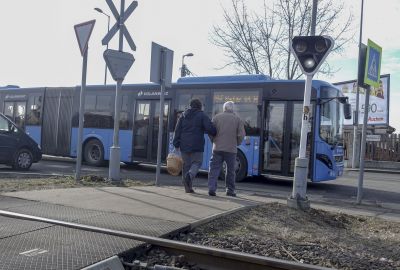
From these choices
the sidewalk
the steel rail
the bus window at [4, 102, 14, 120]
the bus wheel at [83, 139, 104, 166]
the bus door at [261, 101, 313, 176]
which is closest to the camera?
the steel rail

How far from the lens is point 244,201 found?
852 cm

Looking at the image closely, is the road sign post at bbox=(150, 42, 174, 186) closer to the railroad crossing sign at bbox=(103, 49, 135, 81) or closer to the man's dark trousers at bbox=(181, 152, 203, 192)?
the railroad crossing sign at bbox=(103, 49, 135, 81)

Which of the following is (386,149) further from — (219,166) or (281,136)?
(219,166)

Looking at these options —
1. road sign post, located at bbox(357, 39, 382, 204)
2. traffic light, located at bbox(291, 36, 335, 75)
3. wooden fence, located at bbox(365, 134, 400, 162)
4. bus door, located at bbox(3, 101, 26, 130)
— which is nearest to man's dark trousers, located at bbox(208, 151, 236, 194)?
traffic light, located at bbox(291, 36, 335, 75)

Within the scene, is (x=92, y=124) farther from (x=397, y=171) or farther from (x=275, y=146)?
(x=397, y=171)

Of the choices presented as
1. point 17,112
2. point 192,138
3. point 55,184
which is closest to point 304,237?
point 192,138

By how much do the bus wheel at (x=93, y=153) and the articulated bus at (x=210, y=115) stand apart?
0.04 m

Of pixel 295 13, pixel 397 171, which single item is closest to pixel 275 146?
pixel 397 171

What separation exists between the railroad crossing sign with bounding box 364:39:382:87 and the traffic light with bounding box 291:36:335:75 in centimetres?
224

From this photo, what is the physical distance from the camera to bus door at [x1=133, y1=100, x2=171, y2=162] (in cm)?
1588

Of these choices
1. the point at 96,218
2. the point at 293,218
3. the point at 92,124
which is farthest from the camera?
the point at 92,124

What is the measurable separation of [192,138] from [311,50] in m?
2.78

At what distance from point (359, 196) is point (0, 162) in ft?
31.9

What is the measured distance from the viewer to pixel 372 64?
10031 mm
